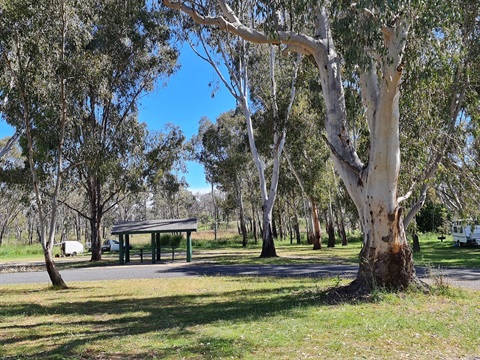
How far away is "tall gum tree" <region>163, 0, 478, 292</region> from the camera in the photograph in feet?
26.9

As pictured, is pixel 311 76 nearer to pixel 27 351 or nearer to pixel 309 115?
pixel 309 115

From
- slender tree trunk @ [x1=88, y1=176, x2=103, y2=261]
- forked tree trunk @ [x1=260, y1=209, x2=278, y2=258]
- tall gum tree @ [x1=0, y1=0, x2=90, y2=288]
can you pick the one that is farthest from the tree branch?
slender tree trunk @ [x1=88, y1=176, x2=103, y2=261]

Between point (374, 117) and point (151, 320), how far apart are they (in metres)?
5.99

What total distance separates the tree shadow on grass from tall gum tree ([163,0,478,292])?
175 centimetres

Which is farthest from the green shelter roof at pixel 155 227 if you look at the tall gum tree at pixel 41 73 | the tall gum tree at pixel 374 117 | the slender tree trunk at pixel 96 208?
the tall gum tree at pixel 374 117

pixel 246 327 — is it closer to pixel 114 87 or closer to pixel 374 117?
pixel 374 117

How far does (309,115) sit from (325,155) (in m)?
4.87

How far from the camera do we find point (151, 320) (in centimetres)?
848

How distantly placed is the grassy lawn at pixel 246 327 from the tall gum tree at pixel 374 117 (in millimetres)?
782

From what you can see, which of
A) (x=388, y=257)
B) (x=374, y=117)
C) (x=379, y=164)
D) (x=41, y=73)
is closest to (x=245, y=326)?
(x=388, y=257)

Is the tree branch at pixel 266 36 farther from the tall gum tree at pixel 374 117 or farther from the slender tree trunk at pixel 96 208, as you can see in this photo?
the slender tree trunk at pixel 96 208

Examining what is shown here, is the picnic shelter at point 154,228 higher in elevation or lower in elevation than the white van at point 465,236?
higher

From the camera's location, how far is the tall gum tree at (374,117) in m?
8.20

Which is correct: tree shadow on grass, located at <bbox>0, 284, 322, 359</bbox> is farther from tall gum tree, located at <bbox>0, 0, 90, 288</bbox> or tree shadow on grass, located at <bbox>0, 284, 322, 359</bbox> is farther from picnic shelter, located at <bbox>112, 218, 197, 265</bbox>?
picnic shelter, located at <bbox>112, 218, 197, 265</bbox>
